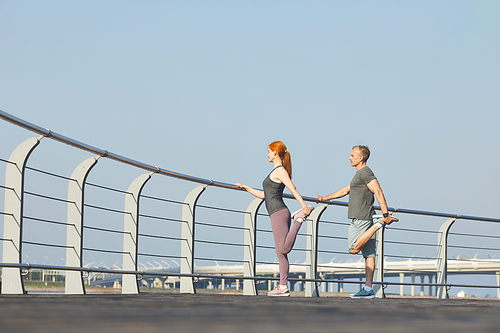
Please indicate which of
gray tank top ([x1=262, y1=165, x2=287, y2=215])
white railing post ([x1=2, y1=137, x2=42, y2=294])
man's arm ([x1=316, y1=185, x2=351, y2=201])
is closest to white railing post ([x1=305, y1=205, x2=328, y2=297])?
man's arm ([x1=316, y1=185, x2=351, y2=201])

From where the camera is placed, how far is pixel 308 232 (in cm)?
562

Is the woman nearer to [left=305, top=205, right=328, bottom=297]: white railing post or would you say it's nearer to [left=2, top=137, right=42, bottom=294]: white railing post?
[left=305, top=205, right=328, bottom=297]: white railing post

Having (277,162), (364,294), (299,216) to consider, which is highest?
(277,162)

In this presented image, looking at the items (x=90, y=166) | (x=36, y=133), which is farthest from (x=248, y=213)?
(x=36, y=133)

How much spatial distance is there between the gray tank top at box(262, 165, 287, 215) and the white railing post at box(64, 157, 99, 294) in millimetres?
1615

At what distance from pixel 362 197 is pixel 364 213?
14cm

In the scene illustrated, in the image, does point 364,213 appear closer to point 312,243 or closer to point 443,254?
point 312,243

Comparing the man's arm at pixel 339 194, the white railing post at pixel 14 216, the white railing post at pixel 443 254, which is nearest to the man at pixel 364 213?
the man's arm at pixel 339 194

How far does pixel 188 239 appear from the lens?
480cm

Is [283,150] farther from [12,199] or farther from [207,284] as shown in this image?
[12,199]

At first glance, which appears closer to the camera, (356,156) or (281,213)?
(281,213)

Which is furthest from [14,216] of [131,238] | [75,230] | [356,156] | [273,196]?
[356,156]

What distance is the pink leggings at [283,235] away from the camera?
4.86 metres

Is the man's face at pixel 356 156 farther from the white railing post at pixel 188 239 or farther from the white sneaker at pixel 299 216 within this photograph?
the white railing post at pixel 188 239
